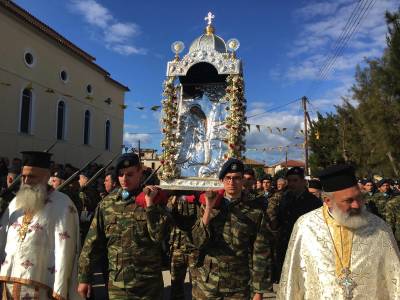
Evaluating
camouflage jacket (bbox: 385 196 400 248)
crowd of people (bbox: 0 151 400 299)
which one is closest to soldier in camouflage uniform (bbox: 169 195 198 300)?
crowd of people (bbox: 0 151 400 299)

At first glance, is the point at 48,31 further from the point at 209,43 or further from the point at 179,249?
the point at 179,249

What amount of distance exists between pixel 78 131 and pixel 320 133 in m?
21.0

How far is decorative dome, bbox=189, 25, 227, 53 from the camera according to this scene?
24.6 ft

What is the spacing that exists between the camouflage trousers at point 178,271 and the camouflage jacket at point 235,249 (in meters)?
1.97

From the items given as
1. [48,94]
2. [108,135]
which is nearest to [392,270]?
[48,94]

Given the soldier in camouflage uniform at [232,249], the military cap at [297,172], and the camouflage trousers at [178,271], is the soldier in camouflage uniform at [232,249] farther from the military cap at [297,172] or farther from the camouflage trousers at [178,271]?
the military cap at [297,172]

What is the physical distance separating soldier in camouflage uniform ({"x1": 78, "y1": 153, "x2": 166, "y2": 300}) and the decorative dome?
163 inches

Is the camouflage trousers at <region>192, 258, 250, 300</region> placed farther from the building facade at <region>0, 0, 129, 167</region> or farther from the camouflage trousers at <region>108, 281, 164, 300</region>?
the building facade at <region>0, 0, 129, 167</region>

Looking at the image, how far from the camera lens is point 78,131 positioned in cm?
2717

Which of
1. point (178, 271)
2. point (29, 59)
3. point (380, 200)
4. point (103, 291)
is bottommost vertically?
point (103, 291)

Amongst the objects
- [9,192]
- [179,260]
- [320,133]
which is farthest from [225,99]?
[320,133]

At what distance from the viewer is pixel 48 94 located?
23.5 meters

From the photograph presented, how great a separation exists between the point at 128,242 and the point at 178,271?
2222 millimetres

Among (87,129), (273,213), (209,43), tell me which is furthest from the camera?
(87,129)
